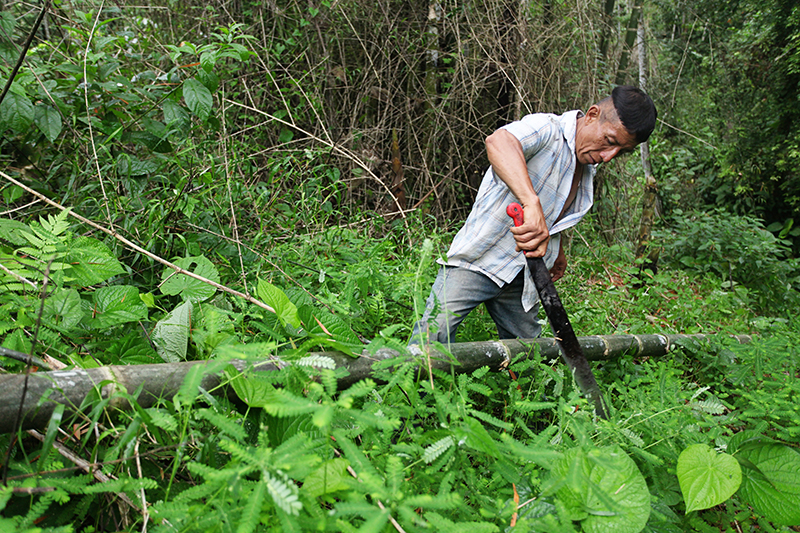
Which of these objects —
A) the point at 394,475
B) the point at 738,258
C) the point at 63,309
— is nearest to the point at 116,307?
the point at 63,309

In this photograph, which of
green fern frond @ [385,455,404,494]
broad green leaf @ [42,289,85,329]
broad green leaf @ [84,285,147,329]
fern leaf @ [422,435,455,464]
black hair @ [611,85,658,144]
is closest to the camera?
green fern frond @ [385,455,404,494]

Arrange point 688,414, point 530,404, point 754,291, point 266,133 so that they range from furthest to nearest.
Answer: point 754,291 < point 266,133 < point 688,414 < point 530,404

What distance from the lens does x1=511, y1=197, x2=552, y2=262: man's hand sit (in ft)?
6.69

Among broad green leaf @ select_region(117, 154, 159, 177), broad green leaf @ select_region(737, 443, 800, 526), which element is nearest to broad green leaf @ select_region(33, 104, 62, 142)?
broad green leaf @ select_region(117, 154, 159, 177)

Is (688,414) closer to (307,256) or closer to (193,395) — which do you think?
(193,395)

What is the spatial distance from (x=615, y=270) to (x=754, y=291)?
1.54 metres

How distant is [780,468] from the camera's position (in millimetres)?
1557

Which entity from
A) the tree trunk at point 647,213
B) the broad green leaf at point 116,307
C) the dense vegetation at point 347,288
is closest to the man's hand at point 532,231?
the dense vegetation at point 347,288

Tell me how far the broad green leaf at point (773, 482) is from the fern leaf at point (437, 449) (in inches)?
48.0

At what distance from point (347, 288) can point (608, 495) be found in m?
1.29

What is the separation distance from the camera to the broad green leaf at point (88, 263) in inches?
60.2

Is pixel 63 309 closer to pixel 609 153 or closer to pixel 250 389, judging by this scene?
pixel 250 389

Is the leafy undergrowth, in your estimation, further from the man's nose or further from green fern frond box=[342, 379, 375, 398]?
the man's nose

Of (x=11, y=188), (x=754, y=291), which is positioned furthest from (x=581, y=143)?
(x=754, y=291)
